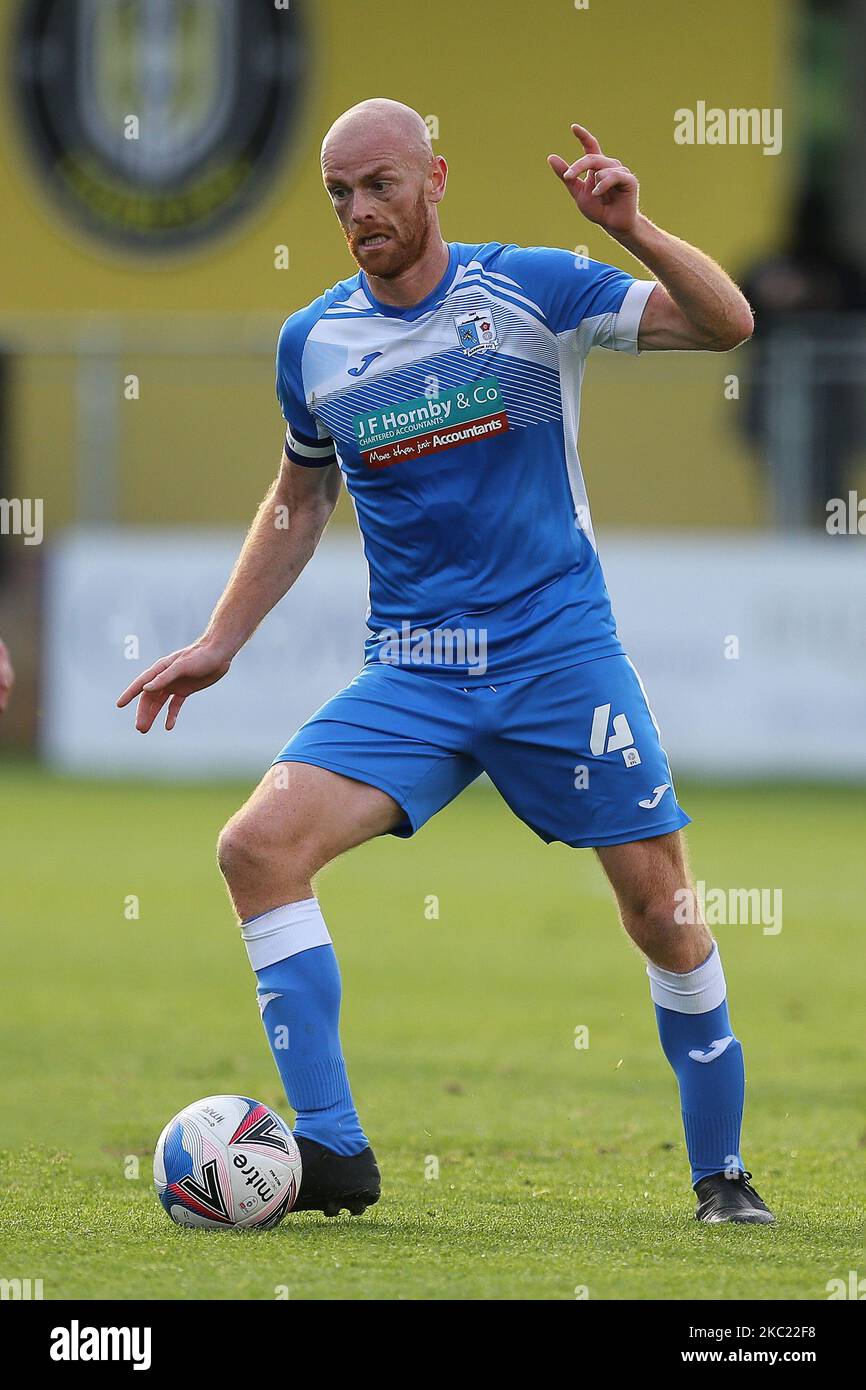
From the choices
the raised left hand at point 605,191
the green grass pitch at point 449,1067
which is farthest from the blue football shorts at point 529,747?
the raised left hand at point 605,191

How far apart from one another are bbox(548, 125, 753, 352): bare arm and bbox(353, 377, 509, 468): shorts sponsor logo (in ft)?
1.46

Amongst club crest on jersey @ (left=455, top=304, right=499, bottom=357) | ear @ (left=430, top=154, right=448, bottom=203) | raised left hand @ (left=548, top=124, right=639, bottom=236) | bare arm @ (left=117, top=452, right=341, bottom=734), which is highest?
ear @ (left=430, top=154, right=448, bottom=203)

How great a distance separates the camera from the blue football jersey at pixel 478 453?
Answer: 502 cm

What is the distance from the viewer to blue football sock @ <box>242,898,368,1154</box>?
4918mm

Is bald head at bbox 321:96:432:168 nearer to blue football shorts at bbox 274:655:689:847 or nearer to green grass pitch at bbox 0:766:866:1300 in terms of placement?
blue football shorts at bbox 274:655:689:847

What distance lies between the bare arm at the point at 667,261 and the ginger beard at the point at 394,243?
420 millimetres

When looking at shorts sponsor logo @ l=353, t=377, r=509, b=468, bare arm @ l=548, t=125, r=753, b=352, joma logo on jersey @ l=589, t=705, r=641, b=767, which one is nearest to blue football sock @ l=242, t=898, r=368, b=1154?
joma logo on jersey @ l=589, t=705, r=641, b=767

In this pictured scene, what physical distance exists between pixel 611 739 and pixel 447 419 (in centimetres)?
80

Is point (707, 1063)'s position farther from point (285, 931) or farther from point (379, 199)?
point (379, 199)

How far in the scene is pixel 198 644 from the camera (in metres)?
5.27

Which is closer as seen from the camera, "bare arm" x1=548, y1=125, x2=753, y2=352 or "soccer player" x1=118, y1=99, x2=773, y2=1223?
"bare arm" x1=548, y1=125, x2=753, y2=352

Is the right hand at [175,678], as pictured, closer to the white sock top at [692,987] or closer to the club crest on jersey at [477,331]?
the club crest on jersey at [477,331]
